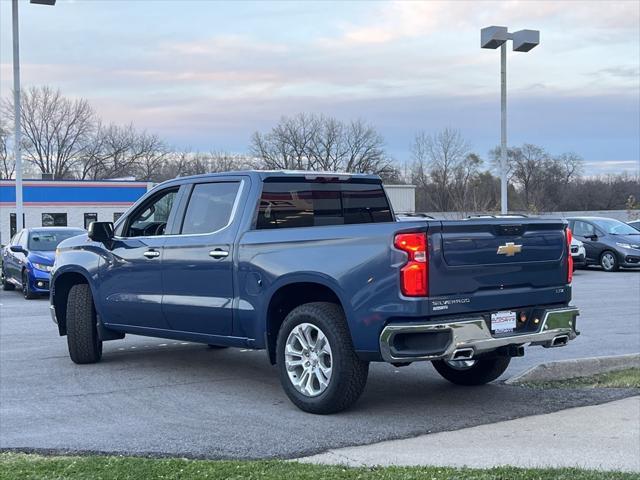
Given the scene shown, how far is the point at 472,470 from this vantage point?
195 inches

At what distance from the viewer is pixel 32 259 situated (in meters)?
17.1

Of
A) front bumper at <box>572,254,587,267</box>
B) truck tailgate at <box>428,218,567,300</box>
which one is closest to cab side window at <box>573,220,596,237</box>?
front bumper at <box>572,254,587,267</box>

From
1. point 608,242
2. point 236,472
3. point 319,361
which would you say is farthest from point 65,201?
point 236,472

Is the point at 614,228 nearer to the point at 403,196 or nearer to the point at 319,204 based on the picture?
the point at 319,204

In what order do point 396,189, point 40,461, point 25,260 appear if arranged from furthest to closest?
point 396,189 < point 25,260 < point 40,461

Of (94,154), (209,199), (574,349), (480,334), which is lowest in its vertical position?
(574,349)

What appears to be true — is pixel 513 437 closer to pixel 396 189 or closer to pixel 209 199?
pixel 209 199

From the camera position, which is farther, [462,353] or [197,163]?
[197,163]

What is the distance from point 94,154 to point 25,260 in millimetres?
67712

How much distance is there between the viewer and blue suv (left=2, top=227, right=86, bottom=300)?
666 inches

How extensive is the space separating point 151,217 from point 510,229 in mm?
3922

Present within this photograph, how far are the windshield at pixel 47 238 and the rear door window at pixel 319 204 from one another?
10932 mm

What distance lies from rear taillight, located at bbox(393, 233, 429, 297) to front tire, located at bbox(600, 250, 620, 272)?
64.2ft

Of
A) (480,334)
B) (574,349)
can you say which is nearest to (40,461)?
(480,334)
